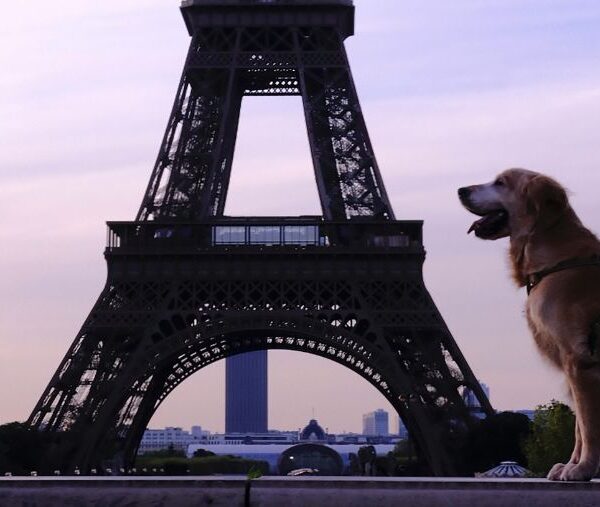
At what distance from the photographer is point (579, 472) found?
7.62m

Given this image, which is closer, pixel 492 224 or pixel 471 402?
pixel 492 224

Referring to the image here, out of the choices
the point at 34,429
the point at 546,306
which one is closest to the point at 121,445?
the point at 34,429

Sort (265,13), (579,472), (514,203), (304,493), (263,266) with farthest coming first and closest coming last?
1. (265,13)
2. (263,266)
3. (514,203)
4. (579,472)
5. (304,493)

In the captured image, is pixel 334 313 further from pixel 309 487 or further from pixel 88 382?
pixel 309 487

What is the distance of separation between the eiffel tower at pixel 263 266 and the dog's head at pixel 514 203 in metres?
43.2

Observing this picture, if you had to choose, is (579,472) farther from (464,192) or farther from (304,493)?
(464,192)

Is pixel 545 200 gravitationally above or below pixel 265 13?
below

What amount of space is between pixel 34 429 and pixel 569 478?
157 ft

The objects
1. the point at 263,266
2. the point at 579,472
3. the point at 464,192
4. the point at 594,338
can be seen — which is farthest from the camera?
the point at 263,266

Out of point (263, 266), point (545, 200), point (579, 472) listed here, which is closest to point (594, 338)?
point (579, 472)

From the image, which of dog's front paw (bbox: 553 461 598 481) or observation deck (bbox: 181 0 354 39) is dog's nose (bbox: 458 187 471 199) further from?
observation deck (bbox: 181 0 354 39)

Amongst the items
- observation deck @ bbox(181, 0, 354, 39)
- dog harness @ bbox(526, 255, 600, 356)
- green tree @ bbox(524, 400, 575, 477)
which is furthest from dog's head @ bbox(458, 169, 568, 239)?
observation deck @ bbox(181, 0, 354, 39)

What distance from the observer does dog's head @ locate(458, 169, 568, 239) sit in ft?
27.0

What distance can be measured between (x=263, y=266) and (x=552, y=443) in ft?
42.5
